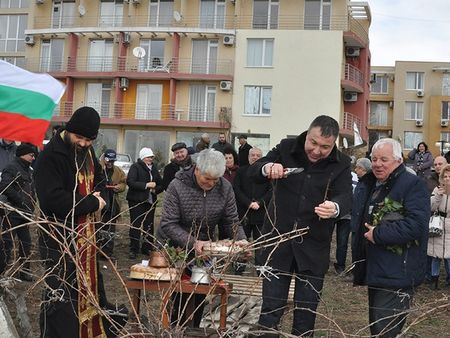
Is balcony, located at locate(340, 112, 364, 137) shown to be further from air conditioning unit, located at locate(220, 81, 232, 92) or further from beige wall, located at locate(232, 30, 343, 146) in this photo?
air conditioning unit, located at locate(220, 81, 232, 92)

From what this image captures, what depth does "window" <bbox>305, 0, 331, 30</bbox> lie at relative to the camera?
30.7 meters

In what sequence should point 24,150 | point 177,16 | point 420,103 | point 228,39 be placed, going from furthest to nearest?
point 420,103, point 177,16, point 228,39, point 24,150

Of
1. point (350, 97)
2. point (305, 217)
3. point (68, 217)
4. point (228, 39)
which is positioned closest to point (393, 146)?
point (305, 217)

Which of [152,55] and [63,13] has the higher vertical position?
[63,13]

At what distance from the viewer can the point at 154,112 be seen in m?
32.3

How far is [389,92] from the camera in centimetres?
5284

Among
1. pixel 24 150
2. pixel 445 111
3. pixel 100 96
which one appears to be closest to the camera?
pixel 24 150

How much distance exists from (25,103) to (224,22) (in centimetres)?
2697

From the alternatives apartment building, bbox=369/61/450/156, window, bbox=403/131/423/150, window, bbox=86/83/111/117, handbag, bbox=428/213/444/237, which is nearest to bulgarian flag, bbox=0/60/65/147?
handbag, bbox=428/213/444/237

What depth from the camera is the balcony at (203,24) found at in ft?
101

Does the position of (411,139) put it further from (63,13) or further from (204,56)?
(63,13)

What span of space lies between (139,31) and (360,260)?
29.0 meters

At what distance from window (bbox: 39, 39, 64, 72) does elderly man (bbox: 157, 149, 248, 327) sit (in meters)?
30.5

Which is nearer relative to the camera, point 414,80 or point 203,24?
point 203,24
